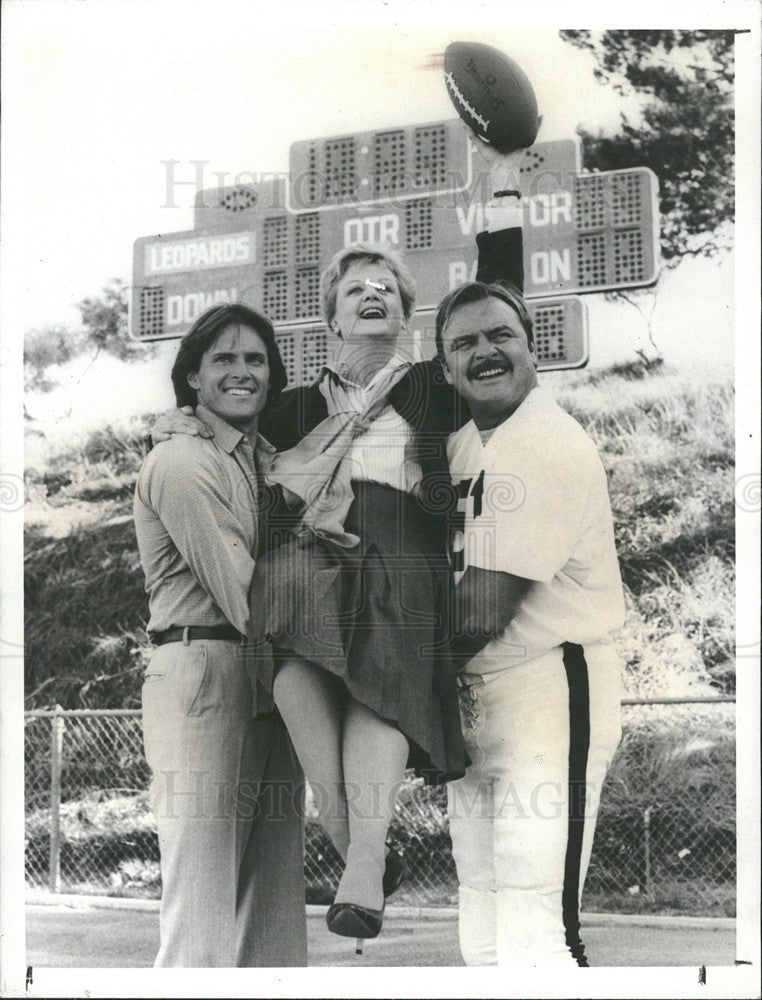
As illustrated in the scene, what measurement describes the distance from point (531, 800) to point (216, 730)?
1098mm

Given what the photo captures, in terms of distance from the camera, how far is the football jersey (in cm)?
419

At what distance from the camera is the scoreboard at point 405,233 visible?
4281mm

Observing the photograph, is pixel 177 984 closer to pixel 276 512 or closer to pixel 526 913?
pixel 526 913

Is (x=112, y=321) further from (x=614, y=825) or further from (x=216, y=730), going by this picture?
(x=614, y=825)

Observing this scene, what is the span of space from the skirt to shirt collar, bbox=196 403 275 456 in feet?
1.06

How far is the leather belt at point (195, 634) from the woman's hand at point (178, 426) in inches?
26.3

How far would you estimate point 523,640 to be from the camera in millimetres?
4184

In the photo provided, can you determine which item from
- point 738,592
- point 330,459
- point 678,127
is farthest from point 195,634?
point 678,127

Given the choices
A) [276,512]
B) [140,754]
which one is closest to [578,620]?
[276,512]

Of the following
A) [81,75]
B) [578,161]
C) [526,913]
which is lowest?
[526,913]

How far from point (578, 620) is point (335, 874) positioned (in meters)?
1.23

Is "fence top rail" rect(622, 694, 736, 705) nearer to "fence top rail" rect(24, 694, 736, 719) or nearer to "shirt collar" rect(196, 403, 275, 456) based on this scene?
"fence top rail" rect(24, 694, 736, 719)

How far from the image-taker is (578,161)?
4.32 m

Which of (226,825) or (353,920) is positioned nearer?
(353,920)
